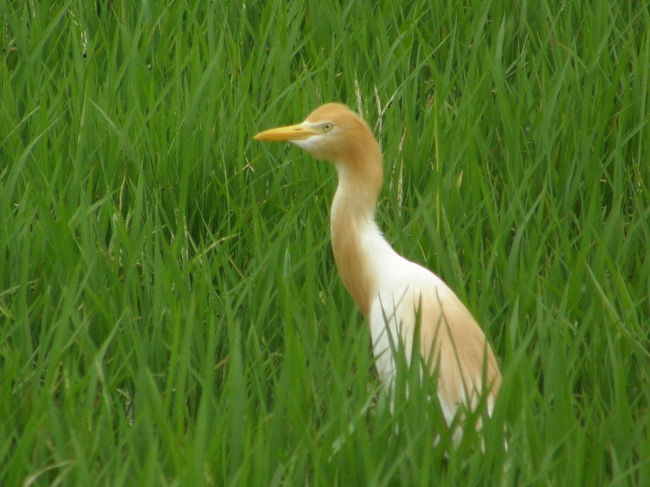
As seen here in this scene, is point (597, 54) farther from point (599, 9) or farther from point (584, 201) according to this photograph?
point (584, 201)

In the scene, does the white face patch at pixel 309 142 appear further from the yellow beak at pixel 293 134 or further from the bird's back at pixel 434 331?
the bird's back at pixel 434 331

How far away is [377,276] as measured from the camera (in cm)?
282

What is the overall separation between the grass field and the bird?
96mm

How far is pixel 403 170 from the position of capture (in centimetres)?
349

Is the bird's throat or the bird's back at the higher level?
the bird's throat

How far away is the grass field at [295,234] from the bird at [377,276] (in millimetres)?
96

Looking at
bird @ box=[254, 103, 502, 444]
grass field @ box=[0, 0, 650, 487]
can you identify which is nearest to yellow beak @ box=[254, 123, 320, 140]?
bird @ box=[254, 103, 502, 444]

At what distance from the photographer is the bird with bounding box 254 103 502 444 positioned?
262 centimetres

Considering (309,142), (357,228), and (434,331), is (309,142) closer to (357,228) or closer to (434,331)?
(357,228)

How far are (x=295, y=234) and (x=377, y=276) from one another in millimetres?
436

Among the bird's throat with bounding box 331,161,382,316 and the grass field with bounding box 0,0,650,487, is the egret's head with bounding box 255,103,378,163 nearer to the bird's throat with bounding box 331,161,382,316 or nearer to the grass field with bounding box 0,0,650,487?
the bird's throat with bounding box 331,161,382,316

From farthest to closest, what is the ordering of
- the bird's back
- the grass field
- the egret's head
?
the egret's head, the bird's back, the grass field

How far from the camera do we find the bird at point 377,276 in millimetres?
2623

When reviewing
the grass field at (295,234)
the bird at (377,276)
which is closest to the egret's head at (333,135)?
the bird at (377,276)
